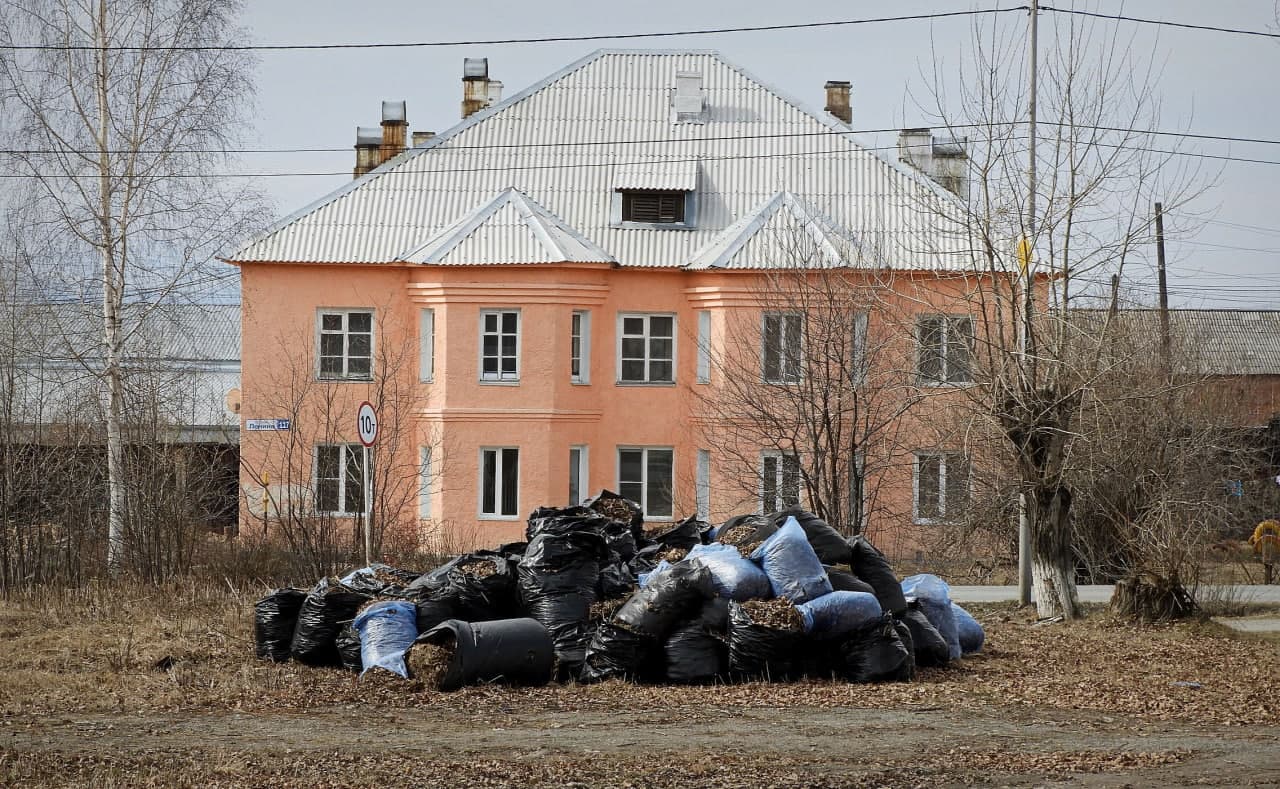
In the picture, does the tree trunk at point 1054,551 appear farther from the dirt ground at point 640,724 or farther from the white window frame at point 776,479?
the white window frame at point 776,479

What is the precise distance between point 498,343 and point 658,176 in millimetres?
4784

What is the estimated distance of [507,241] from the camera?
2714cm

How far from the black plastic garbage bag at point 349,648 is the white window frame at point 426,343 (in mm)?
16050

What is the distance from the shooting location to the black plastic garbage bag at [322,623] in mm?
12023

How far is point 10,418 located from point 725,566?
11.5 metres

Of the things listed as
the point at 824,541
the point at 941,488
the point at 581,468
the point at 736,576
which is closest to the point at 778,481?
the point at 941,488

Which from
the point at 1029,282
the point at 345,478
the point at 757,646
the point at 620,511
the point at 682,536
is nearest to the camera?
the point at 757,646

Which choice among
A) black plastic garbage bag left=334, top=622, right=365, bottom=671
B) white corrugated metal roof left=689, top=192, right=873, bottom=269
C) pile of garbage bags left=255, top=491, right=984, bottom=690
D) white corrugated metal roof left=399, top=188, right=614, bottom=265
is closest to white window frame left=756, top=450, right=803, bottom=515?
white corrugated metal roof left=689, top=192, right=873, bottom=269

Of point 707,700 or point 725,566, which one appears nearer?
point 707,700

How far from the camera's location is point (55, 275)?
947 inches

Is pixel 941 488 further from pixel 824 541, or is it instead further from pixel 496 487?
pixel 824 541

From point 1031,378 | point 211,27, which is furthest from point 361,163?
point 1031,378

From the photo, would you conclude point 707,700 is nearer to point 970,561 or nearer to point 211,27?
point 970,561

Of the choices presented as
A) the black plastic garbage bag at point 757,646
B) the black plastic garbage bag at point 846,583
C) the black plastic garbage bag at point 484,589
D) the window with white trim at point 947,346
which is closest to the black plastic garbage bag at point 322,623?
the black plastic garbage bag at point 484,589
